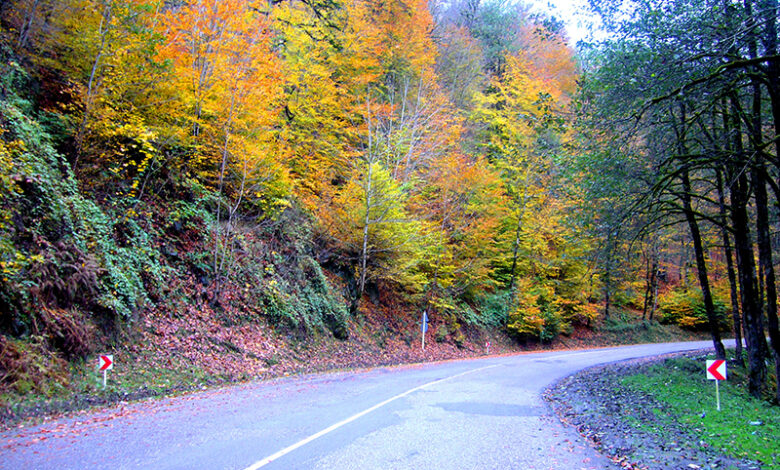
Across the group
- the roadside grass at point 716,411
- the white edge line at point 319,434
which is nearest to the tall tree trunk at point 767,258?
the roadside grass at point 716,411

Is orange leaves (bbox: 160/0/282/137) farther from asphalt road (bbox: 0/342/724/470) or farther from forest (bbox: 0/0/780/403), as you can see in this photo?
asphalt road (bbox: 0/342/724/470)

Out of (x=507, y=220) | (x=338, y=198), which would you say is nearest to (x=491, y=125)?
(x=507, y=220)

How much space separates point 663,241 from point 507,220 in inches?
467

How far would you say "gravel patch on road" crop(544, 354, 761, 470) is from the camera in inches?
233

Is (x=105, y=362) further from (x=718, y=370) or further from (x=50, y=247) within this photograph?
(x=718, y=370)

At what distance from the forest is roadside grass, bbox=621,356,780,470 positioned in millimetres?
1219

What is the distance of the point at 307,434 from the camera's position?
611 cm

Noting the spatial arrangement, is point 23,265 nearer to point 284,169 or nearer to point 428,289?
point 284,169

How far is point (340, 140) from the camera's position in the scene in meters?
22.1

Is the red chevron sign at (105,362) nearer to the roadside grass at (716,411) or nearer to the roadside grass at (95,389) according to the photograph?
the roadside grass at (95,389)

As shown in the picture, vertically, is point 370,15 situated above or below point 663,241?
above

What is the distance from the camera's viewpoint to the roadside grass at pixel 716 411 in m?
6.55

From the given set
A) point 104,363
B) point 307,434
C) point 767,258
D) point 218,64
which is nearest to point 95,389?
point 104,363

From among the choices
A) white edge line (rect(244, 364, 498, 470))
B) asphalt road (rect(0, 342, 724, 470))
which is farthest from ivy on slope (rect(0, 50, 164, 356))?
white edge line (rect(244, 364, 498, 470))
